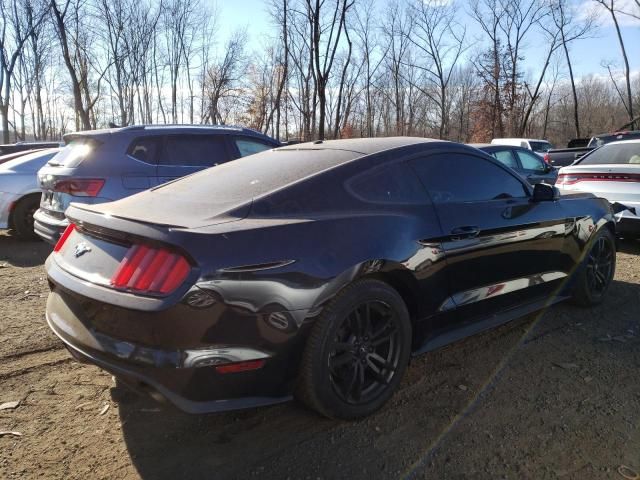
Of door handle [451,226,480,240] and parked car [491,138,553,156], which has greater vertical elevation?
parked car [491,138,553,156]

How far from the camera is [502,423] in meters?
2.69

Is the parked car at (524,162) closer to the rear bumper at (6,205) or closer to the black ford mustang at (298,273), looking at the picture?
the black ford mustang at (298,273)

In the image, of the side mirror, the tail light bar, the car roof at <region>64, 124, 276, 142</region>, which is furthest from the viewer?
the tail light bar

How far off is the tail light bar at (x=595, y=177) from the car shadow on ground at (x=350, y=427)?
3526 millimetres

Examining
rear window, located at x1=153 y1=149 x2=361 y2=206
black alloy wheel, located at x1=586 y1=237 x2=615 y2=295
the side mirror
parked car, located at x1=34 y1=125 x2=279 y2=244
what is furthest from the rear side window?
black alloy wheel, located at x1=586 y1=237 x2=615 y2=295

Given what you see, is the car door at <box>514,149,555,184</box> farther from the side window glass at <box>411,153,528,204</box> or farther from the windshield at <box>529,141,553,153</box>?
the side window glass at <box>411,153,528,204</box>

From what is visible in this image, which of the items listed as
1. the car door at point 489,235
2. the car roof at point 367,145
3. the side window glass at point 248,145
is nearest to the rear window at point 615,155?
the car door at point 489,235

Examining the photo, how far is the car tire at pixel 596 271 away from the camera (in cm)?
438

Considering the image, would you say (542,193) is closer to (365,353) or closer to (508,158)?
(365,353)

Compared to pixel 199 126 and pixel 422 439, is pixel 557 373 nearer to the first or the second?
pixel 422 439

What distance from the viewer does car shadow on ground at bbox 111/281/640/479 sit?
2.36 metres

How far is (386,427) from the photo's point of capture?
2680mm

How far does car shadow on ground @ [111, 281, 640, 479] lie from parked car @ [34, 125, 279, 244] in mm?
3240

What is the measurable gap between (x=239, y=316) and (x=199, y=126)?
5091 mm
